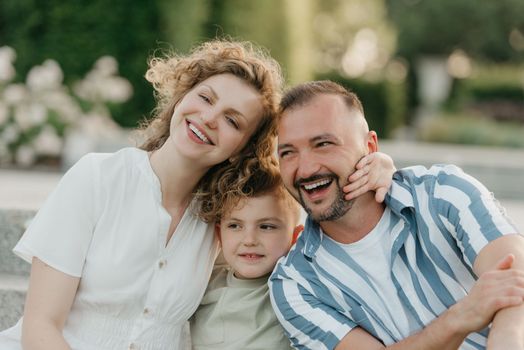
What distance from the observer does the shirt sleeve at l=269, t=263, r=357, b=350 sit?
106 inches

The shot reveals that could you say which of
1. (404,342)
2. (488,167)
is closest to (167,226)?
(404,342)

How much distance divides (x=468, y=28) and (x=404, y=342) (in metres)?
33.6

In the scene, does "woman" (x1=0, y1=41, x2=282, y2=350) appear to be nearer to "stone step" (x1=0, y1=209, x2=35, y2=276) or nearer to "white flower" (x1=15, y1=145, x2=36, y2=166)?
"stone step" (x1=0, y1=209, x2=35, y2=276)

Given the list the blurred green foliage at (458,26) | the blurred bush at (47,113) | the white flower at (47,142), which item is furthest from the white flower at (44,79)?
the blurred green foliage at (458,26)

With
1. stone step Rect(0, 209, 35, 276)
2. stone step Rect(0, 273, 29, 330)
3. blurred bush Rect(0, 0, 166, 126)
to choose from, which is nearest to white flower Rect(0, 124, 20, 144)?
blurred bush Rect(0, 0, 166, 126)

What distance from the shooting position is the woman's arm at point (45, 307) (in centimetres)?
271

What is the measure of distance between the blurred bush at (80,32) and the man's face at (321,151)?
328 inches

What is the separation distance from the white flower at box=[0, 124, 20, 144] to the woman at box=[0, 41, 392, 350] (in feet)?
20.8

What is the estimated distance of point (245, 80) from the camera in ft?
10.00

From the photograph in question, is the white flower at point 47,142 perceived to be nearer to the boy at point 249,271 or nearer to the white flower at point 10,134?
the white flower at point 10,134

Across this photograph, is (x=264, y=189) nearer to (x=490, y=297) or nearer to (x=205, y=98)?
(x=205, y=98)

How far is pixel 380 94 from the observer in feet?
56.2

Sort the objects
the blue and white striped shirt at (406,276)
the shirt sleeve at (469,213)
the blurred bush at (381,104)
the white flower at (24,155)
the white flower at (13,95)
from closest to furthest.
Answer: the shirt sleeve at (469,213) < the blue and white striped shirt at (406,276) < the white flower at (13,95) < the white flower at (24,155) < the blurred bush at (381,104)

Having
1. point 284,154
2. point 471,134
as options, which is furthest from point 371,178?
point 471,134
